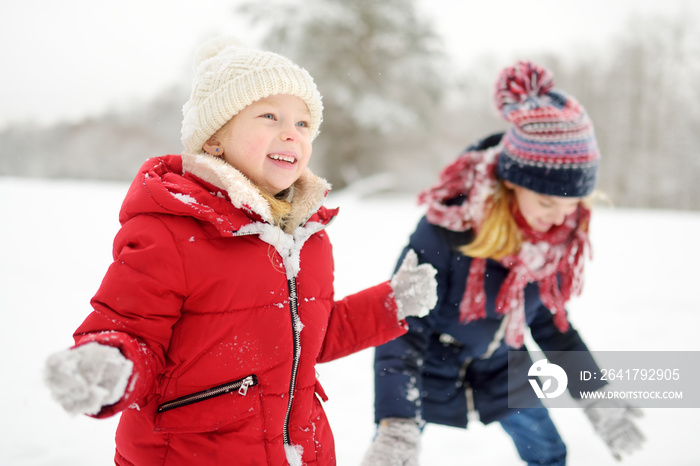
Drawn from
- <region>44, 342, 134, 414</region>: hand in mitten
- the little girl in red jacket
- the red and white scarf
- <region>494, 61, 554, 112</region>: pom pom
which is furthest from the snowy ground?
<region>494, 61, 554, 112</region>: pom pom

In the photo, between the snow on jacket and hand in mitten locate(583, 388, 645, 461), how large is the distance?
105mm

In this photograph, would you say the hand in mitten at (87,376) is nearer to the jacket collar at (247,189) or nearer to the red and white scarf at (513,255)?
the jacket collar at (247,189)

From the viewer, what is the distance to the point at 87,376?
88cm

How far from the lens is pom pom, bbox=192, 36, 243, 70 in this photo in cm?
147

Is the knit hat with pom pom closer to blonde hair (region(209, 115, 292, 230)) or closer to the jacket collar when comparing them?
the jacket collar

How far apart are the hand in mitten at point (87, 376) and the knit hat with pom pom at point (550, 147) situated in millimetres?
1421

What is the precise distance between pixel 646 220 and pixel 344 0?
28.3ft

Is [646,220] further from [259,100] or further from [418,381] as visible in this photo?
[259,100]

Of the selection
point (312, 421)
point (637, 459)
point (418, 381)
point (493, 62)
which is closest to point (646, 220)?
point (637, 459)

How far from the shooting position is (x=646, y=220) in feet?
27.1

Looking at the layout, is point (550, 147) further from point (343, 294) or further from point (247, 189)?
point (343, 294)

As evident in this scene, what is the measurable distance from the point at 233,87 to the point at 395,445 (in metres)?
1.17

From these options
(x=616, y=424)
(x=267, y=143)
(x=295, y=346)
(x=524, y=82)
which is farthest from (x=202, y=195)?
(x=616, y=424)

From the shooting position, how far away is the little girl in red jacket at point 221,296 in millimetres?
1013
